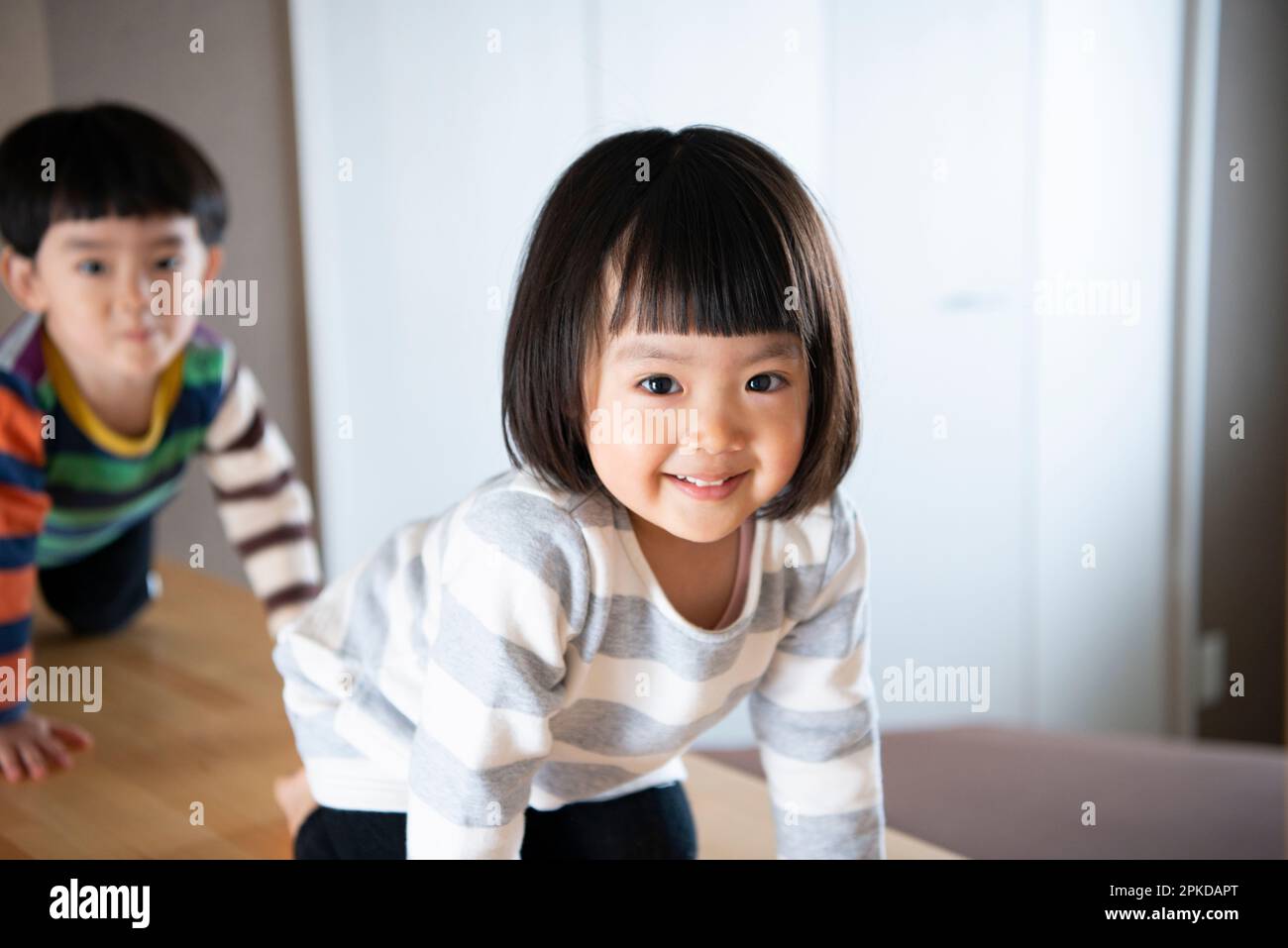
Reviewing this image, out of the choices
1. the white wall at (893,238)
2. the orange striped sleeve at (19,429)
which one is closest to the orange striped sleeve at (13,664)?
the orange striped sleeve at (19,429)

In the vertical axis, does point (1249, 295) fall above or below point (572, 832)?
above

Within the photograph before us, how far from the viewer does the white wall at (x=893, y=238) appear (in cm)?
79

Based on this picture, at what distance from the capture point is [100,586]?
1.24m

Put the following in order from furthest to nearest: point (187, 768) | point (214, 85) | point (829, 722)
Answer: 1. point (187, 768)
2. point (214, 85)
3. point (829, 722)

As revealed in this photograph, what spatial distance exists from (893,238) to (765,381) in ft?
1.20

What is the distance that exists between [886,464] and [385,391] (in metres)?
0.34

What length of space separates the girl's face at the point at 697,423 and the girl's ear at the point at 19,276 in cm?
51

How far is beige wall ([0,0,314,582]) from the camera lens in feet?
2.72

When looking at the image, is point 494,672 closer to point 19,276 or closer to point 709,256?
point 709,256

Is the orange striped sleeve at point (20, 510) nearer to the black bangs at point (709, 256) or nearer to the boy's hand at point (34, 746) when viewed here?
the boy's hand at point (34, 746)

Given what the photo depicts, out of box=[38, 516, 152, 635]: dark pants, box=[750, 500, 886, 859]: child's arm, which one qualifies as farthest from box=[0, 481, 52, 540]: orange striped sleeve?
box=[750, 500, 886, 859]: child's arm

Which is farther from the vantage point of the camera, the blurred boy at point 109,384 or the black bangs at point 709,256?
the blurred boy at point 109,384

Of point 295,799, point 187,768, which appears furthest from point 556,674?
point 187,768
